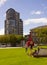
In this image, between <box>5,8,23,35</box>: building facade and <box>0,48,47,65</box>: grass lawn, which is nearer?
<box>0,48,47,65</box>: grass lawn

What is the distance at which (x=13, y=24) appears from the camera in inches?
6590

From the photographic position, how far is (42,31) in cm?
6606

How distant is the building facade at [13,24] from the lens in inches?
6366

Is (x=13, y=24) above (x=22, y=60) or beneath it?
above

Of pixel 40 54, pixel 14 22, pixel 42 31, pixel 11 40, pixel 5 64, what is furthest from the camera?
pixel 14 22

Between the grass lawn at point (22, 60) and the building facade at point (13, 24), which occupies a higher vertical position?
the building facade at point (13, 24)

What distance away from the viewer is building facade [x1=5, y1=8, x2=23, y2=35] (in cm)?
16170

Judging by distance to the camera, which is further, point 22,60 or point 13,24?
point 13,24

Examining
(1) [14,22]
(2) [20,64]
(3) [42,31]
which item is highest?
(1) [14,22]

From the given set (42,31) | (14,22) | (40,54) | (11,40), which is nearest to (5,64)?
(40,54)

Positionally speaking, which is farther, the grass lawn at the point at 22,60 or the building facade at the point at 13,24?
the building facade at the point at 13,24

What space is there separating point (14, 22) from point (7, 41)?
95.4 meters

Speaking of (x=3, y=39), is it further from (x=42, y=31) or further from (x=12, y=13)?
(x=12, y=13)

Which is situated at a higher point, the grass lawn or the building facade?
the building facade
